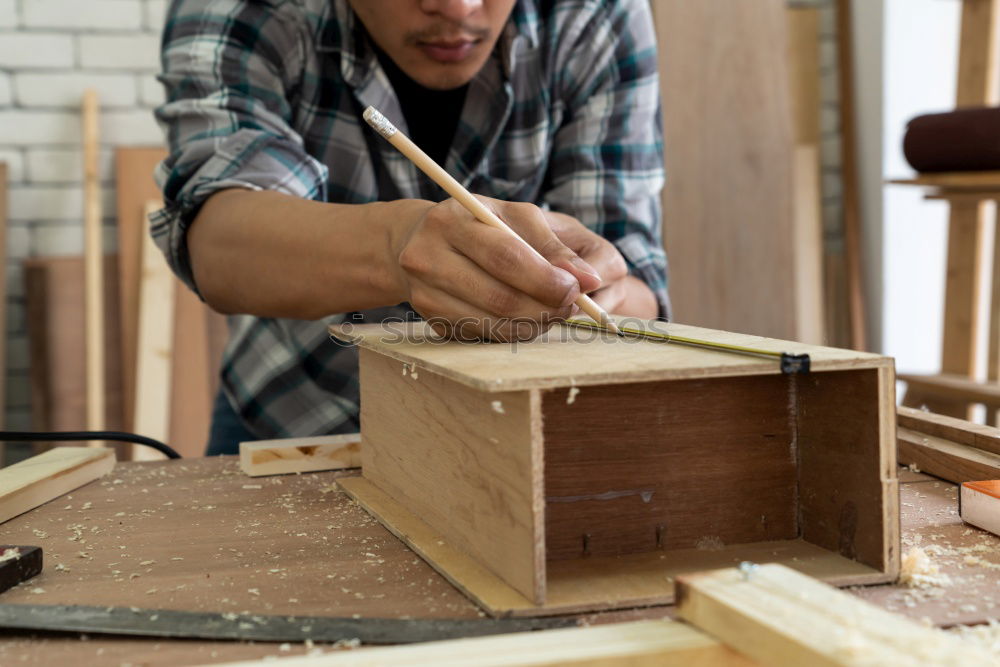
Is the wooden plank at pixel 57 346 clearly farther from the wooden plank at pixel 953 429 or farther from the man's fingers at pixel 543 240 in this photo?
the wooden plank at pixel 953 429

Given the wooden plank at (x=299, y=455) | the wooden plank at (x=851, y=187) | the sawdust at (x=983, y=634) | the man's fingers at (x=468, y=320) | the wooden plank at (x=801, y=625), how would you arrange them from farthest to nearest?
the wooden plank at (x=851, y=187) → the wooden plank at (x=299, y=455) → the man's fingers at (x=468, y=320) → the sawdust at (x=983, y=634) → the wooden plank at (x=801, y=625)

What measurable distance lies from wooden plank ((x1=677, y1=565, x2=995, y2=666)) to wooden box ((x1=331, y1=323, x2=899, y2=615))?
98mm

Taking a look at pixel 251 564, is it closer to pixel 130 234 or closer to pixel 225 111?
pixel 225 111

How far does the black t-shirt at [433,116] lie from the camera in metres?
1.59

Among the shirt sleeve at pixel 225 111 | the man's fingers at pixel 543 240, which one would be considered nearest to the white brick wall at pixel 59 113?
the shirt sleeve at pixel 225 111

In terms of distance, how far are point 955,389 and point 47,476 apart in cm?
220

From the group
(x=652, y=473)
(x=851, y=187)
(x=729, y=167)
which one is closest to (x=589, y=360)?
(x=652, y=473)

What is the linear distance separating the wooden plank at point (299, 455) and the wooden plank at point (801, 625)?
0.66 meters

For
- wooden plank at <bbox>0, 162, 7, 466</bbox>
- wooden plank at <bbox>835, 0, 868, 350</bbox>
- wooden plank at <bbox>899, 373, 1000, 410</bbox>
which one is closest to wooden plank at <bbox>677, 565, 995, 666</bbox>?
wooden plank at <bbox>899, 373, 1000, 410</bbox>

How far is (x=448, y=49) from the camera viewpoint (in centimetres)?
136

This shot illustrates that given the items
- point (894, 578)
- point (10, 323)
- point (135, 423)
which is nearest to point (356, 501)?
point (894, 578)

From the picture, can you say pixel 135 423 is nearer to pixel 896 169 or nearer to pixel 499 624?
pixel 499 624

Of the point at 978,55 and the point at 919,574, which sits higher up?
the point at 978,55

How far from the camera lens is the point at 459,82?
4.75 feet
